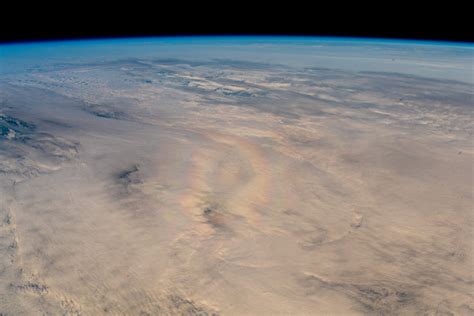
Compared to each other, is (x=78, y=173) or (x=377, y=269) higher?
(x=78, y=173)

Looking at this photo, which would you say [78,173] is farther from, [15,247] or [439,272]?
[439,272]

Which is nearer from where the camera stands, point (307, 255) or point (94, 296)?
point (94, 296)

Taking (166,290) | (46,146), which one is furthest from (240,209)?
(46,146)

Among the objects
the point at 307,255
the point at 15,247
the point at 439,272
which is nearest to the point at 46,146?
the point at 15,247

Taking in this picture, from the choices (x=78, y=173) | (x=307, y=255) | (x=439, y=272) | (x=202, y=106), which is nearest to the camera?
(x=439, y=272)

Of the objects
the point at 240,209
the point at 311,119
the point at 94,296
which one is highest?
the point at 311,119

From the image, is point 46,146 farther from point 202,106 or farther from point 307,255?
point 307,255

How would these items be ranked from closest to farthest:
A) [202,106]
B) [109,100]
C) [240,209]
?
[240,209] < [202,106] < [109,100]
